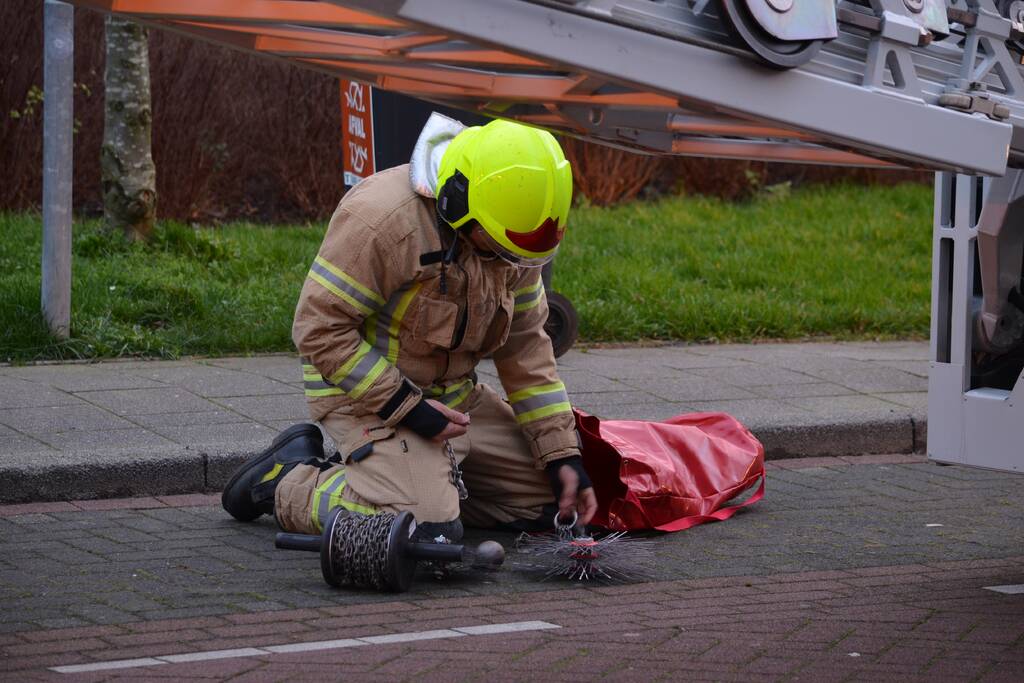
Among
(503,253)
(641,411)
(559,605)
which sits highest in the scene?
(503,253)

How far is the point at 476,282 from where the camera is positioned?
485 cm

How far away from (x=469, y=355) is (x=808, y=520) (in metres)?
1.44

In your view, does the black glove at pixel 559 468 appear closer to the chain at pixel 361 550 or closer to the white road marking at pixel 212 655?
the chain at pixel 361 550

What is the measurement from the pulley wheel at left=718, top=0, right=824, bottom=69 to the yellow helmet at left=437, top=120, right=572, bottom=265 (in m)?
0.91

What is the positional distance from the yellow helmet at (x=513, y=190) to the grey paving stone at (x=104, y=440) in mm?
1948

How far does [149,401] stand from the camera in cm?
670

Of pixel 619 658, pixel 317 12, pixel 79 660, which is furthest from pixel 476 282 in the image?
pixel 79 660

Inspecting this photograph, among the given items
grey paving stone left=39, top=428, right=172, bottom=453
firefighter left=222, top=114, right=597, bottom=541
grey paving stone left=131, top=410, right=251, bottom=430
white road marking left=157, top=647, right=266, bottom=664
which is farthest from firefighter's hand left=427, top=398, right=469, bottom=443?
grey paving stone left=131, top=410, right=251, bottom=430

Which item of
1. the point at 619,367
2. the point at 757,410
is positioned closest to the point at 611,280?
the point at 619,367

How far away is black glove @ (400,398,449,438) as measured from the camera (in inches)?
191

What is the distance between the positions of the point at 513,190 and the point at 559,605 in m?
1.19

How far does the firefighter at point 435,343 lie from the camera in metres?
4.54

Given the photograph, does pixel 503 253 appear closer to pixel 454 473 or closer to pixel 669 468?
pixel 454 473

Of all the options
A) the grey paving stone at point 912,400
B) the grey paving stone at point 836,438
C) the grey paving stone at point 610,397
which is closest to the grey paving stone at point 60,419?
the grey paving stone at point 610,397
